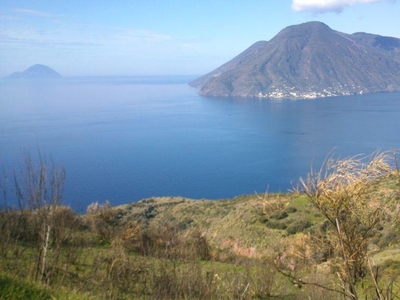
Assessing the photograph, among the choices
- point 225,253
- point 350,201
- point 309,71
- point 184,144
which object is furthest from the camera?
point 309,71

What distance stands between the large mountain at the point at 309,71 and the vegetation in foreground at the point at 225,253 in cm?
11943

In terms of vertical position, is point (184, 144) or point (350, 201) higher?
point (350, 201)

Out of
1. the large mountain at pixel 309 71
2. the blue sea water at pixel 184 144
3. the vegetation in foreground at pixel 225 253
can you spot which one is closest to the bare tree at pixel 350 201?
the vegetation in foreground at pixel 225 253

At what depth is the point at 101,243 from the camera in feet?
27.9

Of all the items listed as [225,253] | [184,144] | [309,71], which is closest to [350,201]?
[225,253]

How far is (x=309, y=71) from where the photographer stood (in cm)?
14800

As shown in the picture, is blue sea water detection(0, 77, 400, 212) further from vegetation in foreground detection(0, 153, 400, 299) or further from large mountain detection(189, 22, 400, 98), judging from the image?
large mountain detection(189, 22, 400, 98)

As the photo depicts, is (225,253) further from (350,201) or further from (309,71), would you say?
(309,71)

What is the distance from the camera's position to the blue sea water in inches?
1523

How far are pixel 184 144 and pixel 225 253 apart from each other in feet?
153

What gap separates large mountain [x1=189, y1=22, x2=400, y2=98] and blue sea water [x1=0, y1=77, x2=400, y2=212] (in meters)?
44.8

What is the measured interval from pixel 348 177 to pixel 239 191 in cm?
3556

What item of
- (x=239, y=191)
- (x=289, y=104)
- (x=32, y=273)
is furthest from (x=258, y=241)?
(x=289, y=104)

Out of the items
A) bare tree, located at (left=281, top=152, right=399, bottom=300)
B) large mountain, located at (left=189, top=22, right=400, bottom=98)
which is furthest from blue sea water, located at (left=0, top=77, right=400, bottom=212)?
large mountain, located at (left=189, top=22, right=400, bottom=98)
